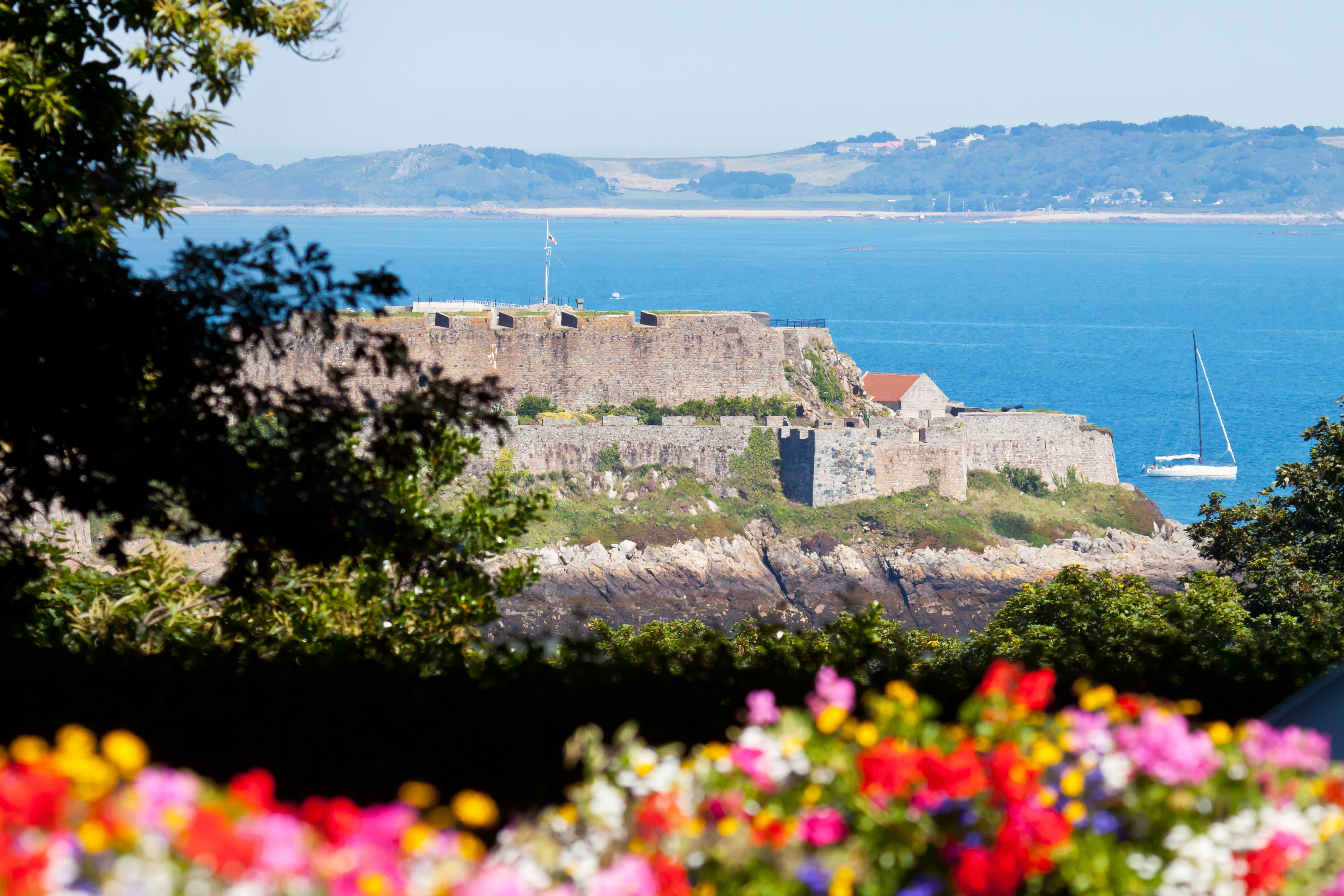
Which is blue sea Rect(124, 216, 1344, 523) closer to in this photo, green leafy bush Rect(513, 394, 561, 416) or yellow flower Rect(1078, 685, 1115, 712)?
green leafy bush Rect(513, 394, 561, 416)

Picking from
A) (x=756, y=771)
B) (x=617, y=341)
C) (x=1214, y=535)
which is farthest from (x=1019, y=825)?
(x=617, y=341)

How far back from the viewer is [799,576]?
40.0 metres

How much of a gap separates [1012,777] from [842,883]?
51 centimetres

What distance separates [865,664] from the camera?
6535 mm

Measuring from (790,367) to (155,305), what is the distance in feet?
132

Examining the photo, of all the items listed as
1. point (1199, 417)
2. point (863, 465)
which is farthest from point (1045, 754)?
point (1199, 417)

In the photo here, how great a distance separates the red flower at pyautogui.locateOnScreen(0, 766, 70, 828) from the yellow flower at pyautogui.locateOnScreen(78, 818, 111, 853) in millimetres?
106

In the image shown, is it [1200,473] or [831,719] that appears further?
[1200,473]

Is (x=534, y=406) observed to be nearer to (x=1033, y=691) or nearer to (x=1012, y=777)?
(x=1033, y=691)

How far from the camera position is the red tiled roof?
157ft

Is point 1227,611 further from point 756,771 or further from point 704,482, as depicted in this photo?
point 704,482

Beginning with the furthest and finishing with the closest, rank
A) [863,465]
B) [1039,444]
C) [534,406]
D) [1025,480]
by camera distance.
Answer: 1. [534,406]
2. [1039,444]
3. [1025,480]
4. [863,465]

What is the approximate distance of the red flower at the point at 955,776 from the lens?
2.96 metres

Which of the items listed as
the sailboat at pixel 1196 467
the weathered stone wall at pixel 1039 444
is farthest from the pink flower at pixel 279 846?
the sailboat at pixel 1196 467
